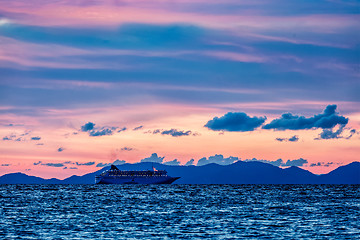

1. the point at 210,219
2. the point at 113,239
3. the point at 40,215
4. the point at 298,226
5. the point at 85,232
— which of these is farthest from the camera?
the point at 40,215

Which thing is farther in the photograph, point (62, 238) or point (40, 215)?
point (40, 215)

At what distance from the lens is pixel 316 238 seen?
58.6 metres

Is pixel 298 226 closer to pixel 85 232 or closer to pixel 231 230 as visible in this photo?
pixel 231 230

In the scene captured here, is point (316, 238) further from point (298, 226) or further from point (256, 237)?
point (298, 226)

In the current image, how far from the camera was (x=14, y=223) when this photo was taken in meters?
73.8

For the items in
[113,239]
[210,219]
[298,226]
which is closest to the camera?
[113,239]

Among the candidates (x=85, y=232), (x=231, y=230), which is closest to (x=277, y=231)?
(x=231, y=230)

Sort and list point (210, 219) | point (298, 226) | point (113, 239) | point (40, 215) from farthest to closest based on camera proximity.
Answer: point (40, 215), point (210, 219), point (298, 226), point (113, 239)

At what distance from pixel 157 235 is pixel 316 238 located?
16519mm

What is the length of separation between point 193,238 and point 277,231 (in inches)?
449

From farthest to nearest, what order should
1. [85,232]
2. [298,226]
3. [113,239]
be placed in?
[298,226], [85,232], [113,239]

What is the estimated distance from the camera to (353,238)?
58812 mm

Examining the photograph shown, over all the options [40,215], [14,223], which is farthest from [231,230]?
[40,215]

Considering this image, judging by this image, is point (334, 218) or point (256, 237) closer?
point (256, 237)
